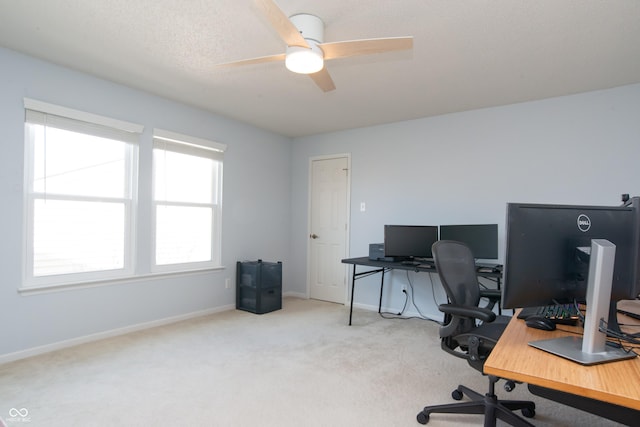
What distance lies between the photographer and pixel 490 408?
182 centimetres

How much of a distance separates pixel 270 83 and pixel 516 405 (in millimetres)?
3272

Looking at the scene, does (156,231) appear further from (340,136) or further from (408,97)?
(408,97)

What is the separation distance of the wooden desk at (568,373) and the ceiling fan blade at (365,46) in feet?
5.50

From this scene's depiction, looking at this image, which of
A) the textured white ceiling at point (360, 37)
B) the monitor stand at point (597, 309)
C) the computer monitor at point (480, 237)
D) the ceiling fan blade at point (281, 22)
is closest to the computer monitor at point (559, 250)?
the monitor stand at point (597, 309)

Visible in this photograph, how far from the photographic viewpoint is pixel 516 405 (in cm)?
208

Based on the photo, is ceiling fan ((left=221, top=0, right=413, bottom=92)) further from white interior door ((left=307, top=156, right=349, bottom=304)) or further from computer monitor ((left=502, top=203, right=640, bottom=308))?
white interior door ((left=307, top=156, right=349, bottom=304))

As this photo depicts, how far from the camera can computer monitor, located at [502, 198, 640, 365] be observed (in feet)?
4.07

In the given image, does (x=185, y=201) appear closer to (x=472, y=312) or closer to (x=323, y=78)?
(x=323, y=78)

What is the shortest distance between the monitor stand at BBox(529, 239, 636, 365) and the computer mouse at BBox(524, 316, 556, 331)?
264mm

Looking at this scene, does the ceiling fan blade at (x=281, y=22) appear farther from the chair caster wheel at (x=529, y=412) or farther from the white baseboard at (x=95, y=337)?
the white baseboard at (x=95, y=337)

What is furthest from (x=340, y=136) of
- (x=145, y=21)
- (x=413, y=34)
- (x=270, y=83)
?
(x=145, y=21)

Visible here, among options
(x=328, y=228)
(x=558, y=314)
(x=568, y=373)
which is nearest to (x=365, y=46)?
(x=558, y=314)

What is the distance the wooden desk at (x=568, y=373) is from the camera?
3.05ft

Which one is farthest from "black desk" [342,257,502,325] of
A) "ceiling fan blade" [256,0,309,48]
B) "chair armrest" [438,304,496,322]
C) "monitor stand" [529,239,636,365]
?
"ceiling fan blade" [256,0,309,48]
